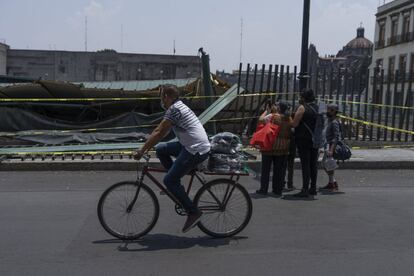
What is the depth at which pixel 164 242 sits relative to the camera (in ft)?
19.8

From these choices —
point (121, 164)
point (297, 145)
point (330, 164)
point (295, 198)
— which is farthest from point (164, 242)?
point (121, 164)

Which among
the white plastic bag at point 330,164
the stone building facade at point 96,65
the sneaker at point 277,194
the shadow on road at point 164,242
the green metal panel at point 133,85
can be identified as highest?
the stone building facade at point 96,65

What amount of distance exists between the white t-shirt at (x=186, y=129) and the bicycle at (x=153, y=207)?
34 cm

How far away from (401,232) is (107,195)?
3.47 meters

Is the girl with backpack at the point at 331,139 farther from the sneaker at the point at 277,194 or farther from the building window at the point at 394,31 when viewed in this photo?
the building window at the point at 394,31

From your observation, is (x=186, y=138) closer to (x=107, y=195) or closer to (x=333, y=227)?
(x=107, y=195)

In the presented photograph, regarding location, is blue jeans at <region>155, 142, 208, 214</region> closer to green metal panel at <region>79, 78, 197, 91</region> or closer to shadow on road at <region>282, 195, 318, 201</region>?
shadow on road at <region>282, 195, 318, 201</region>

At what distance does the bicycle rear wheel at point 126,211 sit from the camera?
20.0ft

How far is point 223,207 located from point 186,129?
1.03 metres

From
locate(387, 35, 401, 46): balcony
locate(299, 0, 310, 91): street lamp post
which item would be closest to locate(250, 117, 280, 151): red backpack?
locate(299, 0, 310, 91): street lamp post

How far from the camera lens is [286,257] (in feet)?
18.0

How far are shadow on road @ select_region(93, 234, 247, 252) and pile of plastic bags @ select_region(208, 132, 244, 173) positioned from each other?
790mm

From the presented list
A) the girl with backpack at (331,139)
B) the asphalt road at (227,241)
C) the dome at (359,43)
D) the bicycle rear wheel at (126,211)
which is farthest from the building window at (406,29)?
the dome at (359,43)

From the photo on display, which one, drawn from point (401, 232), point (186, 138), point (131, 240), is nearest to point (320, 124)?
point (401, 232)
